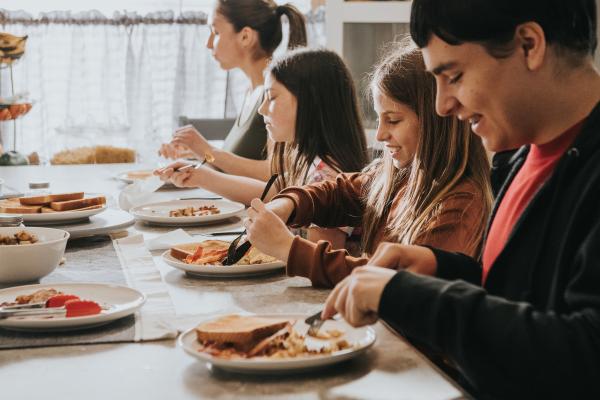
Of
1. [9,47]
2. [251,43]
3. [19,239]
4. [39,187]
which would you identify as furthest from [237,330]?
[9,47]

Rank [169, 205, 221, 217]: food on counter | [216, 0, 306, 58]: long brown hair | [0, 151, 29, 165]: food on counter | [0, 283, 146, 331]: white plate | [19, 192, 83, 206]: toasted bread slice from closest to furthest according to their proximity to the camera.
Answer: [0, 283, 146, 331]: white plate
[19, 192, 83, 206]: toasted bread slice
[169, 205, 221, 217]: food on counter
[216, 0, 306, 58]: long brown hair
[0, 151, 29, 165]: food on counter

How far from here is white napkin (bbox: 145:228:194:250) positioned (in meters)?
1.77

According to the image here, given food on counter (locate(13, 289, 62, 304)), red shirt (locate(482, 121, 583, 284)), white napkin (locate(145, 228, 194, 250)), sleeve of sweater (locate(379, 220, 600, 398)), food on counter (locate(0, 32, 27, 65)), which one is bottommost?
white napkin (locate(145, 228, 194, 250))

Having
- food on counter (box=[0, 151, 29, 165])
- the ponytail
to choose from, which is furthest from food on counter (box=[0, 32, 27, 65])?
Result: the ponytail

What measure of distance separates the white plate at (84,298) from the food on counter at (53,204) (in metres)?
0.65

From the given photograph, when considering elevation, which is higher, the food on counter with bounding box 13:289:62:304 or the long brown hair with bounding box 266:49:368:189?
the long brown hair with bounding box 266:49:368:189

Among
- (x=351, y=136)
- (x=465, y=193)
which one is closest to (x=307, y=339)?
(x=465, y=193)

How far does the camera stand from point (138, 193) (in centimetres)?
229

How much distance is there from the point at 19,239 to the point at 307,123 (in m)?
0.99

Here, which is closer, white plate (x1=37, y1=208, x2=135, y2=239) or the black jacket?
the black jacket

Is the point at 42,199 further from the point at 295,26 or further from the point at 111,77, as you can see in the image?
the point at 111,77

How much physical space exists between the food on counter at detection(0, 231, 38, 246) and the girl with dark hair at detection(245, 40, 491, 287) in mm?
397

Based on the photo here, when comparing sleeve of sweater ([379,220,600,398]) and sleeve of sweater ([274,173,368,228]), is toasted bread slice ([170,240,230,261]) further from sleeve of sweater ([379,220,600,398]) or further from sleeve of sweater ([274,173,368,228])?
sleeve of sweater ([379,220,600,398])

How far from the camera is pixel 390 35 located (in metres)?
4.03
